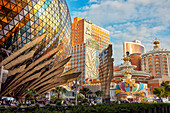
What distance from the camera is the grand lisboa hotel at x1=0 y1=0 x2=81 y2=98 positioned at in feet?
80.4

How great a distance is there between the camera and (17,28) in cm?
2611

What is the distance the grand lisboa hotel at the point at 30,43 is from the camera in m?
24.5

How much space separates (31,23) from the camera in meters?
28.2

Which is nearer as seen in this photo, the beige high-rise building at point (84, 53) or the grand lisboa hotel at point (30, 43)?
the grand lisboa hotel at point (30, 43)

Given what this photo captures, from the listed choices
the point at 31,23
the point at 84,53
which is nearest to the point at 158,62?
the point at 84,53

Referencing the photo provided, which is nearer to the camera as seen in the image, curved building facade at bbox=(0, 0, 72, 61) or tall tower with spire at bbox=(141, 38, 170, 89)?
curved building facade at bbox=(0, 0, 72, 61)

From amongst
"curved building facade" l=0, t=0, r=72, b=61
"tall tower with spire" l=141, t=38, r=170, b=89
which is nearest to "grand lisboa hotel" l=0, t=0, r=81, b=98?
"curved building facade" l=0, t=0, r=72, b=61

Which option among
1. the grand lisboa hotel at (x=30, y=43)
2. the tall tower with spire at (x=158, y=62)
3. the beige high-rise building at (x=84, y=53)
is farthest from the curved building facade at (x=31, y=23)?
the tall tower with spire at (x=158, y=62)

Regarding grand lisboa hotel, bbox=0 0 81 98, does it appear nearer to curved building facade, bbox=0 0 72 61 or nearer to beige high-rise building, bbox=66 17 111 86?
curved building facade, bbox=0 0 72 61

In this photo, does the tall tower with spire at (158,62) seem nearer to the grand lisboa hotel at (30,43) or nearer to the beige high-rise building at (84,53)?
the beige high-rise building at (84,53)

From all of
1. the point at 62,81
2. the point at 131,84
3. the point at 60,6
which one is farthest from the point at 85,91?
the point at 60,6

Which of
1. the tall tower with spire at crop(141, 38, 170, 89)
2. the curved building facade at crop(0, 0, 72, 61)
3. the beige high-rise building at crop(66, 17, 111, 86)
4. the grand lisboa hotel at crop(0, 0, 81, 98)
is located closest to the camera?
the grand lisboa hotel at crop(0, 0, 81, 98)

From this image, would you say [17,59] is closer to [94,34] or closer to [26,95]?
[26,95]

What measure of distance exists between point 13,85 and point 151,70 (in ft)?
310
